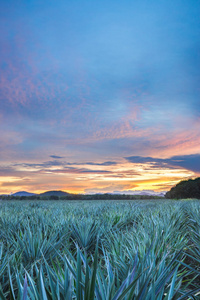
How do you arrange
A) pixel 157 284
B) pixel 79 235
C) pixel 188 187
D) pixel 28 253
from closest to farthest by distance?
pixel 157 284, pixel 28 253, pixel 79 235, pixel 188 187

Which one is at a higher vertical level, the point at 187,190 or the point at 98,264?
the point at 187,190

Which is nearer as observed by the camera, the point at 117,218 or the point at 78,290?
the point at 78,290

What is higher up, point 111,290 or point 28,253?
A: point 111,290

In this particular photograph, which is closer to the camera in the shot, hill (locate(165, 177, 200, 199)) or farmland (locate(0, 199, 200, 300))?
farmland (locate(0, 199, 200, 300))

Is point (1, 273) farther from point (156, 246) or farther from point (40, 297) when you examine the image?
point (156, 246)

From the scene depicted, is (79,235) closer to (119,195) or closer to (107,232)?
(107,232)

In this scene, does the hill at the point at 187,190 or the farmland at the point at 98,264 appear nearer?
the farmland at the point at 98,264

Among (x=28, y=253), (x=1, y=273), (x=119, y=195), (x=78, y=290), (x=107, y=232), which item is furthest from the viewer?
(x=119, y=195)

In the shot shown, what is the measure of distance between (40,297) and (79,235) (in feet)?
7.87

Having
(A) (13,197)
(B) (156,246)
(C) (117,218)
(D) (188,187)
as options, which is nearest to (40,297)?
(B) (156,246)

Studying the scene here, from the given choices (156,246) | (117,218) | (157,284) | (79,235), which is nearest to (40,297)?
(157,284)

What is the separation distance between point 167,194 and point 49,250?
3507 cm

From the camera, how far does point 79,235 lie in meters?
3.44

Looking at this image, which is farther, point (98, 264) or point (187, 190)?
point (187, 190)
